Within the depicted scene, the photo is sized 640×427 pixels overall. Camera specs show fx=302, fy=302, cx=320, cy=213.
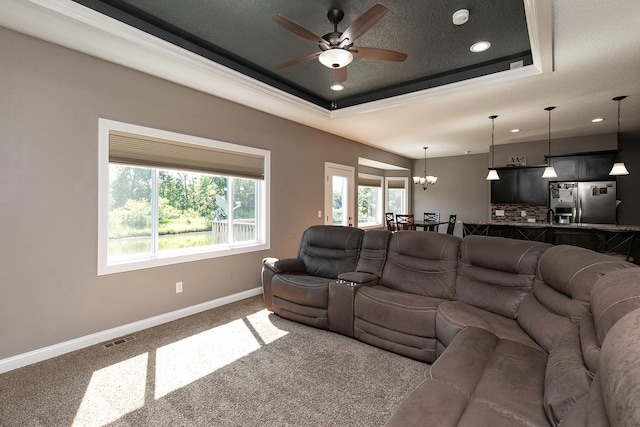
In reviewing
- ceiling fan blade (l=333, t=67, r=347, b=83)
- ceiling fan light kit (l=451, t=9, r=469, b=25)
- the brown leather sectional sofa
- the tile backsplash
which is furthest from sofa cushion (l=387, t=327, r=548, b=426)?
the tile backsplash

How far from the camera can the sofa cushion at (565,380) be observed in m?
1.17

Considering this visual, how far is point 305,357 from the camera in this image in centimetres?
268

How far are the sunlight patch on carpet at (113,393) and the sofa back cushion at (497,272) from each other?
2720 mm

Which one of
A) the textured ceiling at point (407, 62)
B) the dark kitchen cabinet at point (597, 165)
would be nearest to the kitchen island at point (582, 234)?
the dark kitchen cabinet at point (597, 165)

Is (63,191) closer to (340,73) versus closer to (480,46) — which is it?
(340,73)

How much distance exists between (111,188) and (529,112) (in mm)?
5957

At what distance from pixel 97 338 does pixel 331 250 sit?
2.61m

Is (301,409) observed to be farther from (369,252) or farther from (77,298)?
(77,298)

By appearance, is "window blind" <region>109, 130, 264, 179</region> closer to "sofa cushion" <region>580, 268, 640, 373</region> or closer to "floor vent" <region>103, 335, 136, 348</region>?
"floor vent" <region>103, 335, 136, 348</region>

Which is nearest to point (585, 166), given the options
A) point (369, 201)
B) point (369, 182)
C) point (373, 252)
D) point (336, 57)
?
point (369, 182)

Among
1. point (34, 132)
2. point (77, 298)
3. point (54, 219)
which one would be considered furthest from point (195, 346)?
point (34, 132)

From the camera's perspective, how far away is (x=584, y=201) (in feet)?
20.3

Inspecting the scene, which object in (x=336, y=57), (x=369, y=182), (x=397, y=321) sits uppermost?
(x=336, y=57)

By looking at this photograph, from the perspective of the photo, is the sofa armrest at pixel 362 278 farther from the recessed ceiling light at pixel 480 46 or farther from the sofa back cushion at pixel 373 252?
the recessed ceiling light at pixel 480 46
